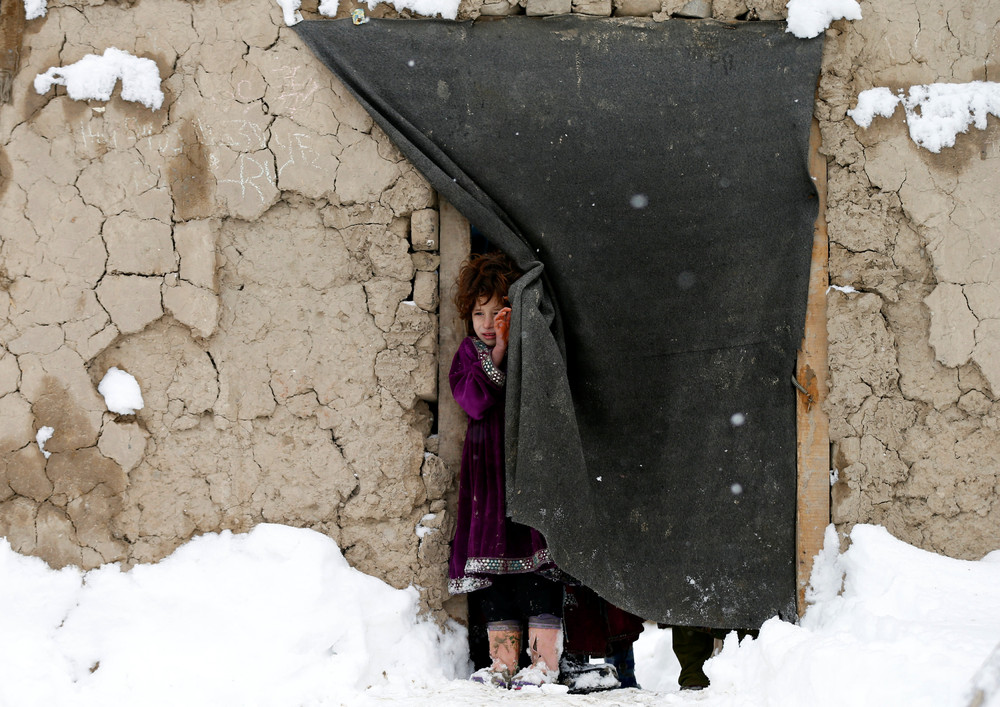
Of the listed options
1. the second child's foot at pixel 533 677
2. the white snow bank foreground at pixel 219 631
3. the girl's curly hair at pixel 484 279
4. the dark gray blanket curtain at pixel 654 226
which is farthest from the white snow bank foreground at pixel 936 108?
the white snow bank foreground at pixel 219 631

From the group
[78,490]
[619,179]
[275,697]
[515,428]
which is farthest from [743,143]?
[78,490]

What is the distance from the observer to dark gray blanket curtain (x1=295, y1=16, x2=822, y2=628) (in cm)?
288

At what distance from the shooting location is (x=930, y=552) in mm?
2959

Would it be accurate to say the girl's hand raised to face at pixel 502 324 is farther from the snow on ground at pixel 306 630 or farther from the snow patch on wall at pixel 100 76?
the snow patch on wall at pixel 100 76

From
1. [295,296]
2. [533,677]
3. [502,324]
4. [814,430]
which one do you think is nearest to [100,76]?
[295,296]

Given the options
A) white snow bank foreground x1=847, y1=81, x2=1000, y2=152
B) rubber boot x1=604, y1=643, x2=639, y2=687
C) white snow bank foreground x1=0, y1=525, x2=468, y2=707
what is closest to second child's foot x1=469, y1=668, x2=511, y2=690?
white snow bank foreground x1=0, y1=525, x2=468, y2=707

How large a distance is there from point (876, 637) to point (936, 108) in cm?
182

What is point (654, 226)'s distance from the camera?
2.90m

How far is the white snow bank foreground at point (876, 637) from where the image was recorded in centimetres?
204

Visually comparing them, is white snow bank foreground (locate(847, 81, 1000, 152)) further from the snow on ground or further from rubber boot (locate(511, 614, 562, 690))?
rubber boot (locate(511, 614, 562, 690))

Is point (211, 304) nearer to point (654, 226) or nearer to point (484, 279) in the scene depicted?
point (484, 279)

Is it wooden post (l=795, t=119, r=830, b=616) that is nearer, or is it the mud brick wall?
the mud brick wall

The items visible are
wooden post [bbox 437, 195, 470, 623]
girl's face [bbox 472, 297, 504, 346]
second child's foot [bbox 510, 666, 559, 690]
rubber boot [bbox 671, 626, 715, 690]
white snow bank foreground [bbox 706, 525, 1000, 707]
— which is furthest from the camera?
rubber boot [bbox 671, 626, 715, 690]

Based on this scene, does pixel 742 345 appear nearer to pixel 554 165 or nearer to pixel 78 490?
pixel 554 165
